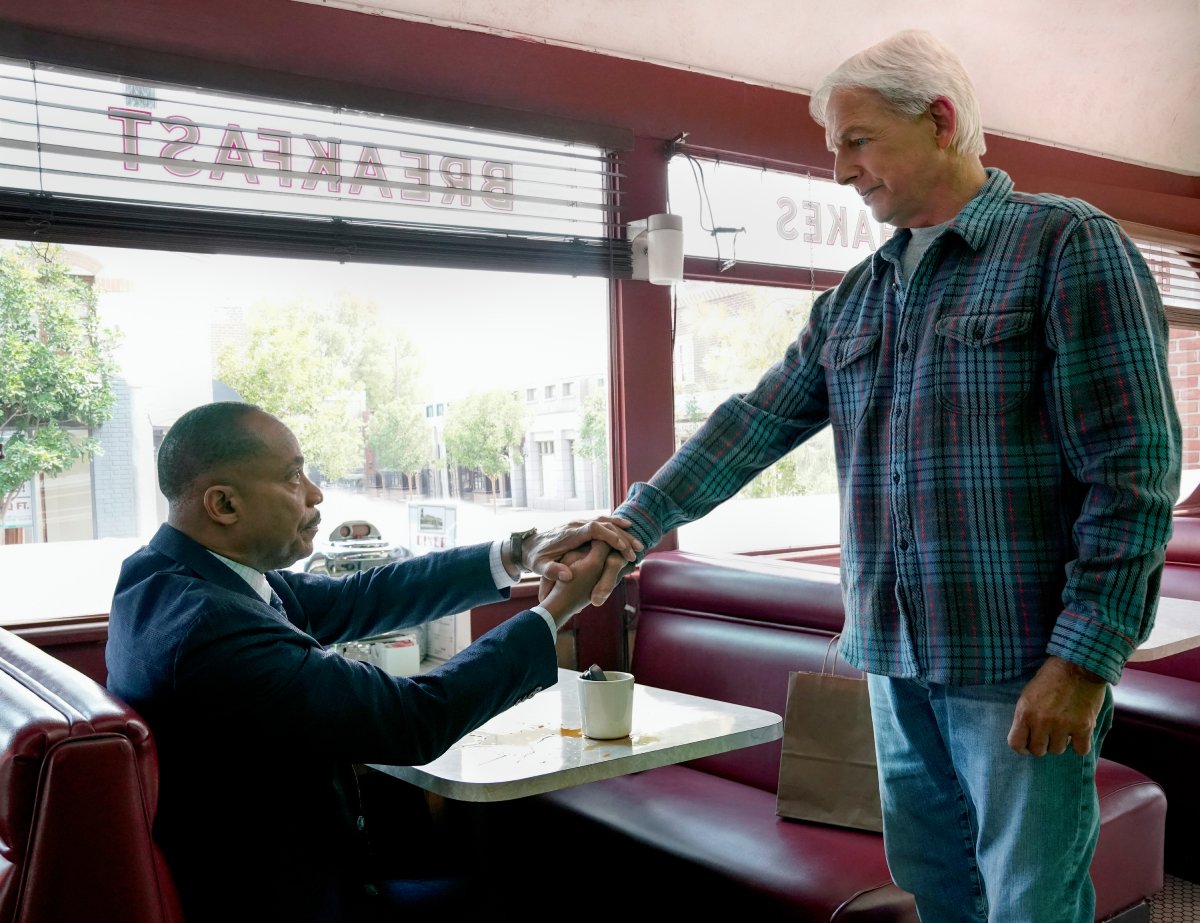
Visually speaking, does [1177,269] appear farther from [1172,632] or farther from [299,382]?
[299,382]

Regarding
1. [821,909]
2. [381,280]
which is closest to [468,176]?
[381,280]

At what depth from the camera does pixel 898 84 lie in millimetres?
1575

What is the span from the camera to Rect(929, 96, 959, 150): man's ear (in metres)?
1.58

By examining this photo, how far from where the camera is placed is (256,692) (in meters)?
1.41

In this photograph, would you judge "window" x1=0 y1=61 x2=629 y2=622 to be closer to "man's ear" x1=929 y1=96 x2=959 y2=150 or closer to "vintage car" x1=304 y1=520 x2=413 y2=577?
"vintage car" x1=304 y1=520 x2=413 y2=577

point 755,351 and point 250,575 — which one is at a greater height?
point 755,351

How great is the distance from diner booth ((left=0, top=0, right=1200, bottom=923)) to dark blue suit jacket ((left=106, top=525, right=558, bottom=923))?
0.30 m

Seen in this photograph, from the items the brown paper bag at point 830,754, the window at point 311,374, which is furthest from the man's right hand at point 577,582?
the window at point 311,374

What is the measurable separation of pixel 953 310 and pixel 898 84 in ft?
1.17

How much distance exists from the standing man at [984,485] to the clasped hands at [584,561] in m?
0.48

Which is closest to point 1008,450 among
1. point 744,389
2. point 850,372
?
point 850,372

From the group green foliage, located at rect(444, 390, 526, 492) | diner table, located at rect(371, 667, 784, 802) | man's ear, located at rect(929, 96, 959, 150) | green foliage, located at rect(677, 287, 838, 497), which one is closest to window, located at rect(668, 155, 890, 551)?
green foliage, located at rect(677, 287, 838, 497)

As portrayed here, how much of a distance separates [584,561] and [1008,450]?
2.73 ft

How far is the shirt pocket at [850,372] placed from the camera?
1.62 meters
